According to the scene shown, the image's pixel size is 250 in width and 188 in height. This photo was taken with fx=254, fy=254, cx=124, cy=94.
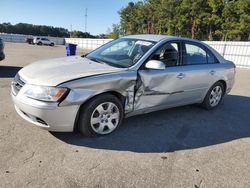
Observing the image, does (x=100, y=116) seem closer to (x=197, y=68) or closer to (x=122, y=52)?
(x=122, y=52)

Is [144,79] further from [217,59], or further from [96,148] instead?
[217,59]

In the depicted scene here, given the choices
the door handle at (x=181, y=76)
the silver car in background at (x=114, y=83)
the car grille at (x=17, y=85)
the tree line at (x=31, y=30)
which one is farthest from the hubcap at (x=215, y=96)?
the tree line at (x=31, y=30)

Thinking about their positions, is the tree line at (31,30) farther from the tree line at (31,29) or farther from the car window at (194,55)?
the car window at (194,55)

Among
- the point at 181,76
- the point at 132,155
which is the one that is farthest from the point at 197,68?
the point at 132,155

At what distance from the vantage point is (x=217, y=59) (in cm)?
563

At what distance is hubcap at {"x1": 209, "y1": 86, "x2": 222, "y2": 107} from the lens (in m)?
5.73

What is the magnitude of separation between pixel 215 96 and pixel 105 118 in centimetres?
309

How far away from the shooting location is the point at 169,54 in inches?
183

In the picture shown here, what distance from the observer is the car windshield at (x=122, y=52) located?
13.9 ft

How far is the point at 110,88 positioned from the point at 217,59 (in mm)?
3031

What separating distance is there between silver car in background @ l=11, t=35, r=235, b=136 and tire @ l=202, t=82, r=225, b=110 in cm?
7

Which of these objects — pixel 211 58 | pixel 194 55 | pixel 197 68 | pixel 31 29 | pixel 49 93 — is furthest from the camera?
pixel 31 29

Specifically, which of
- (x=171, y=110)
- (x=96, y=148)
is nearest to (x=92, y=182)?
(x=96, y=148)

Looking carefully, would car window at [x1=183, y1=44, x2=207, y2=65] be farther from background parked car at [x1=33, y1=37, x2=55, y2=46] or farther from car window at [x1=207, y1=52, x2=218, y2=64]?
background parked car at [x1=33, y1=37, x2=55, y2=46]
